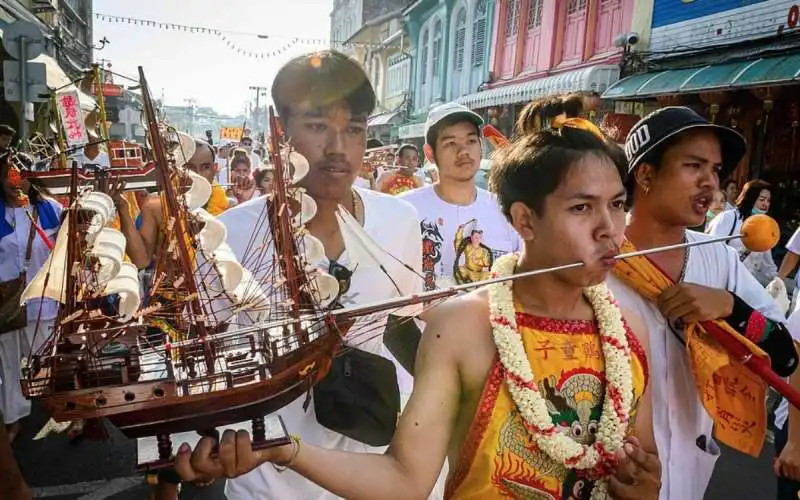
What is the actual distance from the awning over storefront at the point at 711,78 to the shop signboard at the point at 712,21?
2.23ft

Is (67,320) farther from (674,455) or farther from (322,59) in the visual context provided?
(674,455)

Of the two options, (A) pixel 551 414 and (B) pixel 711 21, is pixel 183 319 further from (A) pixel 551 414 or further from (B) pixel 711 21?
(B) pixel 711 21

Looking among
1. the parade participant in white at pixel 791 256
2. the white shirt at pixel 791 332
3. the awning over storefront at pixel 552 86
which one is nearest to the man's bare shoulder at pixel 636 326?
the white shirt at pixel 791 332

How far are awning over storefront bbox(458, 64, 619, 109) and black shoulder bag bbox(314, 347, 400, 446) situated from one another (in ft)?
32.1

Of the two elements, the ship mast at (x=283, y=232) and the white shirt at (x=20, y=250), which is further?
→ the white shirt at (x=20, y=250)

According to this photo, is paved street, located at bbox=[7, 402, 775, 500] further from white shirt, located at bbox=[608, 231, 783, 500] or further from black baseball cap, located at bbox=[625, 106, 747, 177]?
black baseball cap, located at bbox=[625, 106, 747, 177]

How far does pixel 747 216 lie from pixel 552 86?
9836mm

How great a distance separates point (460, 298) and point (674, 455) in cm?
125

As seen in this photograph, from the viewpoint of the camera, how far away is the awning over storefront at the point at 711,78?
8729 mm

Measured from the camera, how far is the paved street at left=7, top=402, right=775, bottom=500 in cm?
424

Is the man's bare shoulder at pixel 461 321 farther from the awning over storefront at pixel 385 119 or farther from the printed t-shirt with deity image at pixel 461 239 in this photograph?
the awning over storefront at pixel 385 119

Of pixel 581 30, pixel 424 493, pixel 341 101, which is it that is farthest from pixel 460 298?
pixel 581 30

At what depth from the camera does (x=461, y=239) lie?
3758 mm

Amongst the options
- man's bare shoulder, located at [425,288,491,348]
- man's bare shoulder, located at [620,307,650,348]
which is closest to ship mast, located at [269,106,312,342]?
man's bare shoulder, located at [425,288,491,348]
